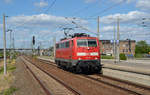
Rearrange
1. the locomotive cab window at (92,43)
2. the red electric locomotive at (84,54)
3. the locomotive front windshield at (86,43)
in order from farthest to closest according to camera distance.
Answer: the locomotive cab window at (92,43)
the locomotive front windshield at (86,43)
the red electric locomotive at (84,54)

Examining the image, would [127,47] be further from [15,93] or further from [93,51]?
[15,93]

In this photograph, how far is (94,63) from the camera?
18.8 m

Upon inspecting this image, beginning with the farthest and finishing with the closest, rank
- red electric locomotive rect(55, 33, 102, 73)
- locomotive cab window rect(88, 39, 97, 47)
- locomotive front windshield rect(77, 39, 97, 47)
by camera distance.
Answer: locomotive cab window rect(88, 39, 97, 47) → locomotive front windshield rect(77, 39, 97, 47) → red electric locomotive rect(55, 33, 102, 73)

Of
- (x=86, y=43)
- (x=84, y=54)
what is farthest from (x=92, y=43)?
(x=84, y=54)

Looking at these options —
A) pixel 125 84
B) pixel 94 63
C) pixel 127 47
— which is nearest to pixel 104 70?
pixel 94 63

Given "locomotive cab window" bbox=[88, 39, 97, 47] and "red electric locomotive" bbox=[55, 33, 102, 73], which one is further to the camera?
"locomotive cab window" bbox=[88, 39, 97, 47]

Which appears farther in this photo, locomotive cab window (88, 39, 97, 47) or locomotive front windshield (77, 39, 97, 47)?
locomotive cab window (88, 39, 97, 47)

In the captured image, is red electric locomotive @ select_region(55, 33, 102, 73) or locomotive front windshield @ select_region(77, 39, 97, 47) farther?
locomotive front windshield @ select_region(77, 39, 97, 47)

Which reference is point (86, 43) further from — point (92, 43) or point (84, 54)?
point (84, 54)

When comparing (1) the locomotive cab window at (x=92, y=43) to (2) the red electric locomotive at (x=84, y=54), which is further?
(1) the locomotive cab window at (x=92, y=43)

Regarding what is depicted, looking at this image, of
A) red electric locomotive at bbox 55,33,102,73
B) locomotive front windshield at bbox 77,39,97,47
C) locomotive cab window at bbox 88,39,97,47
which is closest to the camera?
red electric locomotive at bbox 55,33,102,73

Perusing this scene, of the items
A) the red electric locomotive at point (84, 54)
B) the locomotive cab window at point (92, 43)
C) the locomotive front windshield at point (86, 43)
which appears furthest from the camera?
the locomotive cab window at point (92, 43)

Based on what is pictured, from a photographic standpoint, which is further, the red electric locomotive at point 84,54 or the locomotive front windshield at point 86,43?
the locomotive front windshield at point 86,43

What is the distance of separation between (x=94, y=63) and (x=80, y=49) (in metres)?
1.76
